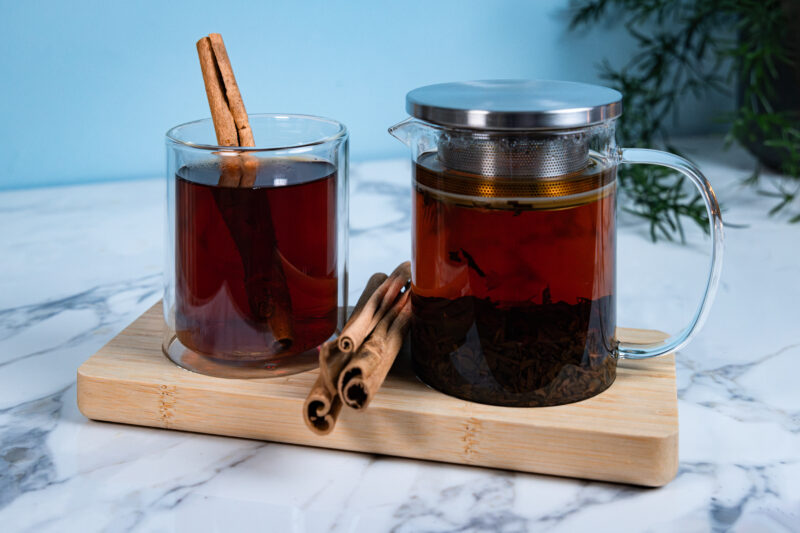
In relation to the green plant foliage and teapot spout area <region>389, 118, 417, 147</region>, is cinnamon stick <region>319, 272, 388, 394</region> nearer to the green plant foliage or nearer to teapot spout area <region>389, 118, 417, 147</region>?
teapot spout area <region>389, 118, 417, 147</region>

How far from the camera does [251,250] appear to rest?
2.14 feet

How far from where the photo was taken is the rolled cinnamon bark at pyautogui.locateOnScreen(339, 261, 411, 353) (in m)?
0.61

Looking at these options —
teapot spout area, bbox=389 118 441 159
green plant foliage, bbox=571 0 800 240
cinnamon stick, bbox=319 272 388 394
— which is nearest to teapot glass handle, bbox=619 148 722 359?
teapot spout area, bbox=389 118 441 159

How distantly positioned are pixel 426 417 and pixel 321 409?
8 cm

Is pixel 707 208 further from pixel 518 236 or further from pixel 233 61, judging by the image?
pixel 233 61

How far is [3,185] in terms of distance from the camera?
1.37 m

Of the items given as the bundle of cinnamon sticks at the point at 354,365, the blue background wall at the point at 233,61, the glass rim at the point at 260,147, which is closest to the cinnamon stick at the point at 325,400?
the bundle of cinnamon sticks at the point at 354,365

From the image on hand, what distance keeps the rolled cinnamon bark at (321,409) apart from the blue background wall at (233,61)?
3.02 feet

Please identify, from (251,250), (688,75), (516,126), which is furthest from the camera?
(688,75)

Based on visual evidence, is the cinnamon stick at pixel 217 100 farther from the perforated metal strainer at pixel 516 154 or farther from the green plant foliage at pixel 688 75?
A: the green plant foliage at pixel 688 75

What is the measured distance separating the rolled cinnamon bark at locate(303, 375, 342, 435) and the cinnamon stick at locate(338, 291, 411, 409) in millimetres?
12

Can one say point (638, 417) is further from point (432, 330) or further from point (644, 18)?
point (644, 18)

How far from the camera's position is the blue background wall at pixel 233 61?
4.33 feet

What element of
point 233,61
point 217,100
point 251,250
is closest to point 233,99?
point 217,100
